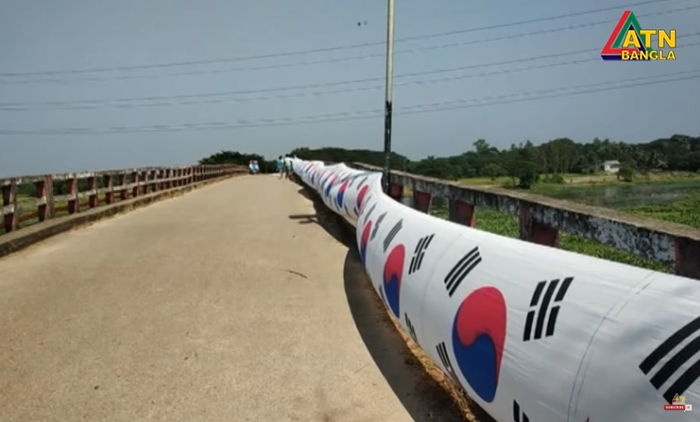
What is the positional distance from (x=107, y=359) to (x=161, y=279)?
7.80 feet

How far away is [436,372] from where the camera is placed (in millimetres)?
3836

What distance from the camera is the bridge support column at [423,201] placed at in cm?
682

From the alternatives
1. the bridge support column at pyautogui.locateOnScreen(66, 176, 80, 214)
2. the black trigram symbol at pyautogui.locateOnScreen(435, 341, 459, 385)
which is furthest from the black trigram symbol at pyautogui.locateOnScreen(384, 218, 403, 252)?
the bridge support column at pyautogui.locateOnScreen(66, 176, 80, 214)

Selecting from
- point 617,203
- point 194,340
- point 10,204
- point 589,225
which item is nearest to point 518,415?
point 589,225

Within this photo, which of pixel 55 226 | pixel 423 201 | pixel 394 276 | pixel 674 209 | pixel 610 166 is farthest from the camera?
pixel 610 166

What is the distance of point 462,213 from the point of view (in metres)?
5.34

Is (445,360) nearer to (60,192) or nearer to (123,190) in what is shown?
(60,192)

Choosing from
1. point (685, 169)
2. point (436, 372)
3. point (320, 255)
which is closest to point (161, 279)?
point (320, 255)

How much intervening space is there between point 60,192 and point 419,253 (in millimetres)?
9836

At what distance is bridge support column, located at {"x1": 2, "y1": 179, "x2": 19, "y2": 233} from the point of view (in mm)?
8852

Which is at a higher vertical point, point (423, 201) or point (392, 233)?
point (423, 201)

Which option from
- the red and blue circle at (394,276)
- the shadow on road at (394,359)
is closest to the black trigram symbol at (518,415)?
the shadow on road at (394,359)

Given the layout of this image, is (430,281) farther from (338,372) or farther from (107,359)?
(107,359)

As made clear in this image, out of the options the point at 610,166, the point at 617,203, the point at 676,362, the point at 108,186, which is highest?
the point at 610,166
